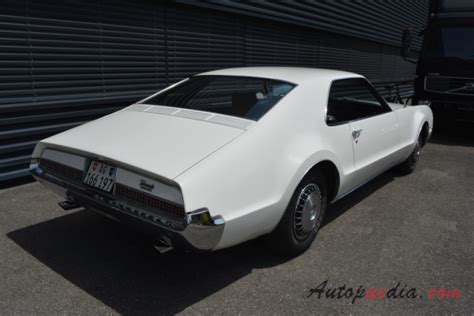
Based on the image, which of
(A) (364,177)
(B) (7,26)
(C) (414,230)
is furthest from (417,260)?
(B) (7,26)

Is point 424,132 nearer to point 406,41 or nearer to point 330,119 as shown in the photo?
point 330,119

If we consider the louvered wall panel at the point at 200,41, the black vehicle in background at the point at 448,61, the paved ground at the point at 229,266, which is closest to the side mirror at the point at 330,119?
the paved ground at the point at 229,266

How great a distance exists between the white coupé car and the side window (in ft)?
0.08

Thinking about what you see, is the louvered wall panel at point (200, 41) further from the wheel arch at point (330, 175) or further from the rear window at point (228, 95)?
the wheel arch at point (330, 175)

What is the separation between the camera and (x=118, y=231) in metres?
3.82

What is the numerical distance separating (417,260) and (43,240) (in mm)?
3016

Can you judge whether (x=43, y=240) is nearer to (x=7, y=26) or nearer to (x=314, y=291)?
(x=314, y=291)

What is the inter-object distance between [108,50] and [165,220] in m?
4.18

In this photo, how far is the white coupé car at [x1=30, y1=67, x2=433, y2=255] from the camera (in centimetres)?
258

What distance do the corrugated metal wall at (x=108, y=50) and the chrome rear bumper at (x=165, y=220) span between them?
2510mm

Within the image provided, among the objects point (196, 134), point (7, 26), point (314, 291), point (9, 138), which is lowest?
point (314, 291)

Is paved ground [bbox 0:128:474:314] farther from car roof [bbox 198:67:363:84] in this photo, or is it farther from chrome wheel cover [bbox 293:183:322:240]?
car roof [bbox 198:67:363:84]

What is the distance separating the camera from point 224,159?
8.96 ft

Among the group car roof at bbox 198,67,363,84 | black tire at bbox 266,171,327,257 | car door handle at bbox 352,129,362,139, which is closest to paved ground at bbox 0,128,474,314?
black tire at bbox 266,171,327,257
